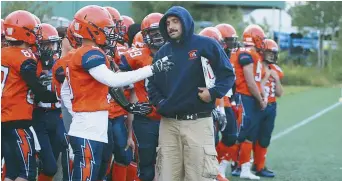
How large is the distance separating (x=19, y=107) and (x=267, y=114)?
418 centimetres

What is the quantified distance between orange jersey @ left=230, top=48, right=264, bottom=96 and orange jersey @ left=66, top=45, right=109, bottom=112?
142 inches

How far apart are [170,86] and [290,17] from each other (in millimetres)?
42814

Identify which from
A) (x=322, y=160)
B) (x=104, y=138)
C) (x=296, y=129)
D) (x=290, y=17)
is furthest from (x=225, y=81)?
(x=290, y=17)

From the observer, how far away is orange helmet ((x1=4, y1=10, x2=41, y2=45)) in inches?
251

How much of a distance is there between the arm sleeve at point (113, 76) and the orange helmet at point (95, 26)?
0.40m

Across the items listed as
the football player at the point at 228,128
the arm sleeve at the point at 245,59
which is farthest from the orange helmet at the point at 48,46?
the arm sleeve at the point at 245,59

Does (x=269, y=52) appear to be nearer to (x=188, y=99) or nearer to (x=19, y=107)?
(x=188, y=99)

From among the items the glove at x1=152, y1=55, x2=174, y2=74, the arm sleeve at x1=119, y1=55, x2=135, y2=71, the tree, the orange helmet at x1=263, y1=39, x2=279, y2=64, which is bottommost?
the tree

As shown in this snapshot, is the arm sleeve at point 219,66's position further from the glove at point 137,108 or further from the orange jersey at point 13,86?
the orange jersey at point 13,86

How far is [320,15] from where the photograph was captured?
41812 millimetres

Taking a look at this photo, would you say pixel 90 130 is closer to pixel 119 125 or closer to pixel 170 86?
pixel 170 86

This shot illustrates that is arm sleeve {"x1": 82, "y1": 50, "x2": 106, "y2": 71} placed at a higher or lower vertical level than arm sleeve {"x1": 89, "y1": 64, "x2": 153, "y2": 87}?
higher

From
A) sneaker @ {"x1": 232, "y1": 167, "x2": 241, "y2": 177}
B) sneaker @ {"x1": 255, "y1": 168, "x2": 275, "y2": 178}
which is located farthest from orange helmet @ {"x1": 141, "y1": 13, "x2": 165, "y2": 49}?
sneaker @ {"x1": 255, "y1": 168, "x2": 275, "y2": 178}

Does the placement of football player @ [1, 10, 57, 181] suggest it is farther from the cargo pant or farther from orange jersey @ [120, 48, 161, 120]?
the cargo pant
